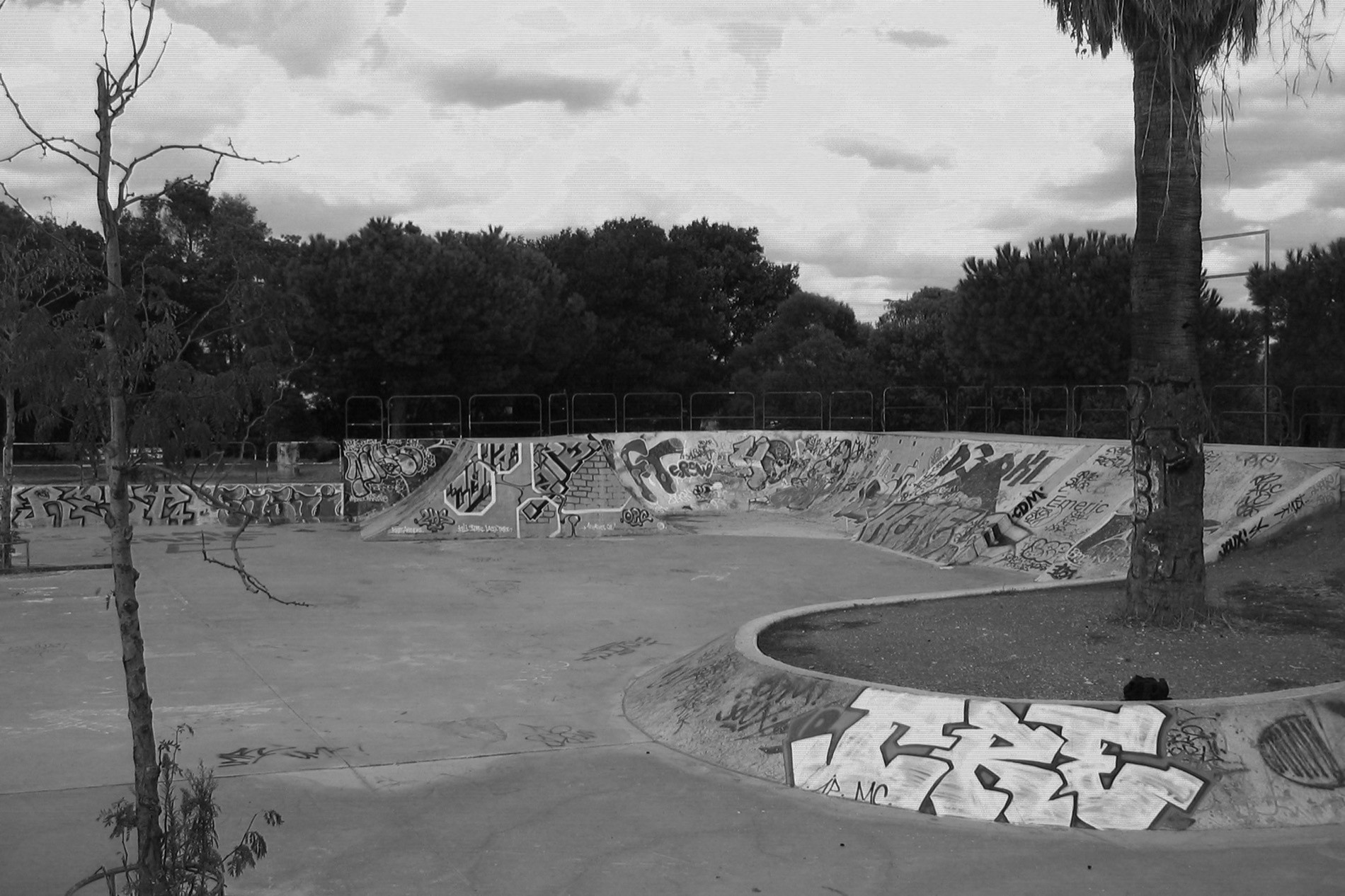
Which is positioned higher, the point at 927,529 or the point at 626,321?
the point at 626,321

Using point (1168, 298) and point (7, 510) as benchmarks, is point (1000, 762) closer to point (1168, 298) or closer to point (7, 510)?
point (1168, 298)

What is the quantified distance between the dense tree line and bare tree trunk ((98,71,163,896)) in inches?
732

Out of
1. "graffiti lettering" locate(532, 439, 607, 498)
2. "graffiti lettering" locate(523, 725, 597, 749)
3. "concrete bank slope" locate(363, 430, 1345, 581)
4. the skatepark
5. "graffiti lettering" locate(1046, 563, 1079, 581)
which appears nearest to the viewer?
the skatepark

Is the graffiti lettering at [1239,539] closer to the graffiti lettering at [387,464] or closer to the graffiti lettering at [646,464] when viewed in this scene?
the graffiti lettering at [646,464]

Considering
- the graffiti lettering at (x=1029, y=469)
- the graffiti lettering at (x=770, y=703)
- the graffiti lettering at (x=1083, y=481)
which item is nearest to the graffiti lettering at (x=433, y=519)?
the graffiti lettering at (x=1029, y=469)

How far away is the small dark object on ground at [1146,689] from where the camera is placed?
25.6ft

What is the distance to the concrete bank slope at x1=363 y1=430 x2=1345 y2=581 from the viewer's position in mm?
17328

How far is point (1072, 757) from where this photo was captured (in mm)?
7441

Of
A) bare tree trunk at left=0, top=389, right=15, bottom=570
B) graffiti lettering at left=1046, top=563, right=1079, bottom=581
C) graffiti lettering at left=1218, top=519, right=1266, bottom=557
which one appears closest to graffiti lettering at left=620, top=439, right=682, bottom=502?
graffiti lettering at left=1046, top=563, right=1079, bottom=581

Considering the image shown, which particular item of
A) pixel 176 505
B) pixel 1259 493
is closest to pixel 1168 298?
pixel 1259 493

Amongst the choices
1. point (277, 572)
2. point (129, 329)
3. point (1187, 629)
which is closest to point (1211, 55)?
point (1187, 629)

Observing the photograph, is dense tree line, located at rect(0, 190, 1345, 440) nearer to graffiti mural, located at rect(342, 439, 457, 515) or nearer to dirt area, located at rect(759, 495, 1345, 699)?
graffiti mural, located at rect(342, 439, 457, 515)

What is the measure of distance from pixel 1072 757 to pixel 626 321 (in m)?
43.3

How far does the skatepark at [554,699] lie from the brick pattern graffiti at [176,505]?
3.46 metres
